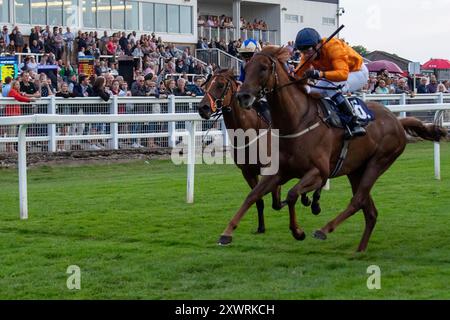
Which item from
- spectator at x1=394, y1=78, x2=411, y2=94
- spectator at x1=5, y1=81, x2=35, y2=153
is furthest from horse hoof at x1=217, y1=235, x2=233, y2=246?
spectator at x1=394, y1=78, x2=411, y2=94

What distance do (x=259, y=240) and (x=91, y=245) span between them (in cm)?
153

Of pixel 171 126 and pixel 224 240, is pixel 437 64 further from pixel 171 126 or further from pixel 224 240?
pixel 224 240

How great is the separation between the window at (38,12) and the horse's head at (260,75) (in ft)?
68.7

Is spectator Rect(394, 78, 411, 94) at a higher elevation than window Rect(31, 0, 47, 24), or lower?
lower

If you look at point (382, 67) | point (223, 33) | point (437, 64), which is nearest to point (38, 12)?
point (223, 33)

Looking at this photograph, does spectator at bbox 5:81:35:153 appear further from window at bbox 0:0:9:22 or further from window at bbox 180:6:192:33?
window at bbox 180:6:192:33

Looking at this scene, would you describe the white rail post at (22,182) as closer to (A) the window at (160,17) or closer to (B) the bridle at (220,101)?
(B) the bridle at (220,101)

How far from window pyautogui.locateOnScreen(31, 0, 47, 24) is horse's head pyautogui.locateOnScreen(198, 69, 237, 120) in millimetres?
19354

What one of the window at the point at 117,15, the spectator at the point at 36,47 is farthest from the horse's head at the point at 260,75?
the window at the point at 117,15

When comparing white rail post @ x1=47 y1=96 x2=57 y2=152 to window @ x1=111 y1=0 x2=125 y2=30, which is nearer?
→ white rail post @ x1=47 y1=96 x2=57 y2=152

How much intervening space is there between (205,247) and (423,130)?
2855 mm

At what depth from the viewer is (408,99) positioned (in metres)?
22.4

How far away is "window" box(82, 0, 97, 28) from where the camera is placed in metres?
29.3
